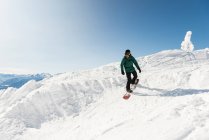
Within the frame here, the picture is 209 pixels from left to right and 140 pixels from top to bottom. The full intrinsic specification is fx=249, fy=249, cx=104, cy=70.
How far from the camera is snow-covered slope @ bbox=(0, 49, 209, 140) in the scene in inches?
353

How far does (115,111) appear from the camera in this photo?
44.5 feet

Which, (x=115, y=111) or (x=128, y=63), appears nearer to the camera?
(x=115, y=111)

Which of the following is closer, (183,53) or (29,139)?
(29,139)

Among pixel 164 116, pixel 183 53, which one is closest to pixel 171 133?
pixel 164 116

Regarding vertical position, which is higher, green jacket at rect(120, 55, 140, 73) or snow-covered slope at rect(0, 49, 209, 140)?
green jacket at rect(120, 55, 140, 73)

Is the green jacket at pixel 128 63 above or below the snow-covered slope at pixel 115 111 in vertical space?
above

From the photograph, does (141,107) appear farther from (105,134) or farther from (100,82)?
(100,82)

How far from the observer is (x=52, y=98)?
18.4 metres

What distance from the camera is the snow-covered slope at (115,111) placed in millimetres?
8969

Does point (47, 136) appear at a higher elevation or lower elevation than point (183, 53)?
lower

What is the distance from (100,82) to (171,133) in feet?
42.2

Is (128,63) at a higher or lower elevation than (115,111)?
higher

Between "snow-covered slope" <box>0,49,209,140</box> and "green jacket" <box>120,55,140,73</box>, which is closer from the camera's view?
"snow-covered slope" <box>0,49,209,140</box>

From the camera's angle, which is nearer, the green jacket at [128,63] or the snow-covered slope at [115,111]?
the snow-covered slope at [115,111]
